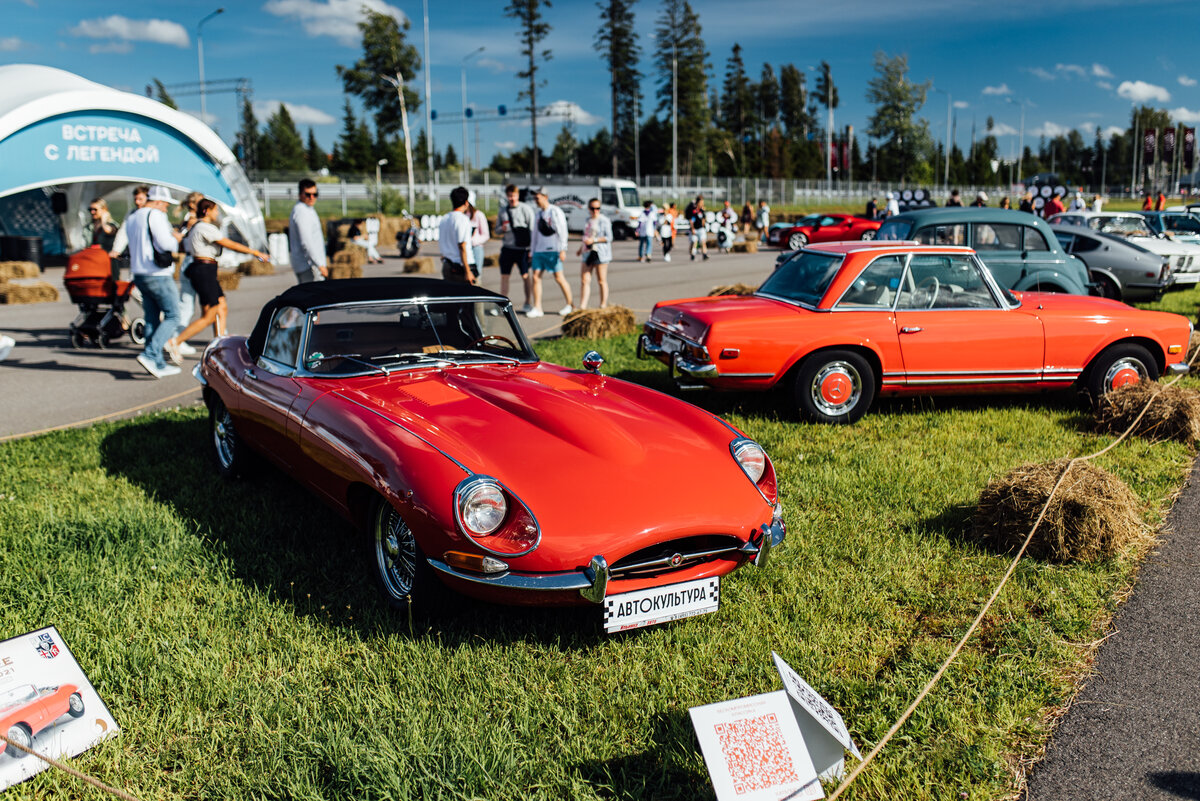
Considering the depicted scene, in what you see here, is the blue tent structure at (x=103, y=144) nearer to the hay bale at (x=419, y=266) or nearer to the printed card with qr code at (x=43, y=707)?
the hay bale at (x=419, y=266)

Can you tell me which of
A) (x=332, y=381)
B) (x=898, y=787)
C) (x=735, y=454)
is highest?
(x=332, y=381)

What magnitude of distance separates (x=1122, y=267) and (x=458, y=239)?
1042 cm

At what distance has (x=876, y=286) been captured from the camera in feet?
23.0

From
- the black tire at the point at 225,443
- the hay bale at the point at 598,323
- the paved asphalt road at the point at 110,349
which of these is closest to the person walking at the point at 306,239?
the paved asphalt road at the point at 110,349

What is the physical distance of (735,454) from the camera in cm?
402

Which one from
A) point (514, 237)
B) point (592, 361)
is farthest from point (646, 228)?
point (592, 361)

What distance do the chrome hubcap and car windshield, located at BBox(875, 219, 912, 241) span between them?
4.17m

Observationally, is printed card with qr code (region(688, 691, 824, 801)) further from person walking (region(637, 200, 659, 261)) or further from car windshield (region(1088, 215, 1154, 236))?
person walking (region(637, 200, 659, 261))

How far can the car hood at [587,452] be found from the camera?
3404 millimetres

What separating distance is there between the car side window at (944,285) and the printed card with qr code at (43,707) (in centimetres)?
604

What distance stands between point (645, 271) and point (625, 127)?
191 feet

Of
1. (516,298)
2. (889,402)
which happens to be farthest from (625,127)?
(889,402)

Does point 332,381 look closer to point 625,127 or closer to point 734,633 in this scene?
point 734,633

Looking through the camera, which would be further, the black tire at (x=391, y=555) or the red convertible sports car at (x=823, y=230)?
the red convertible sports car at (x=823, y=230)
